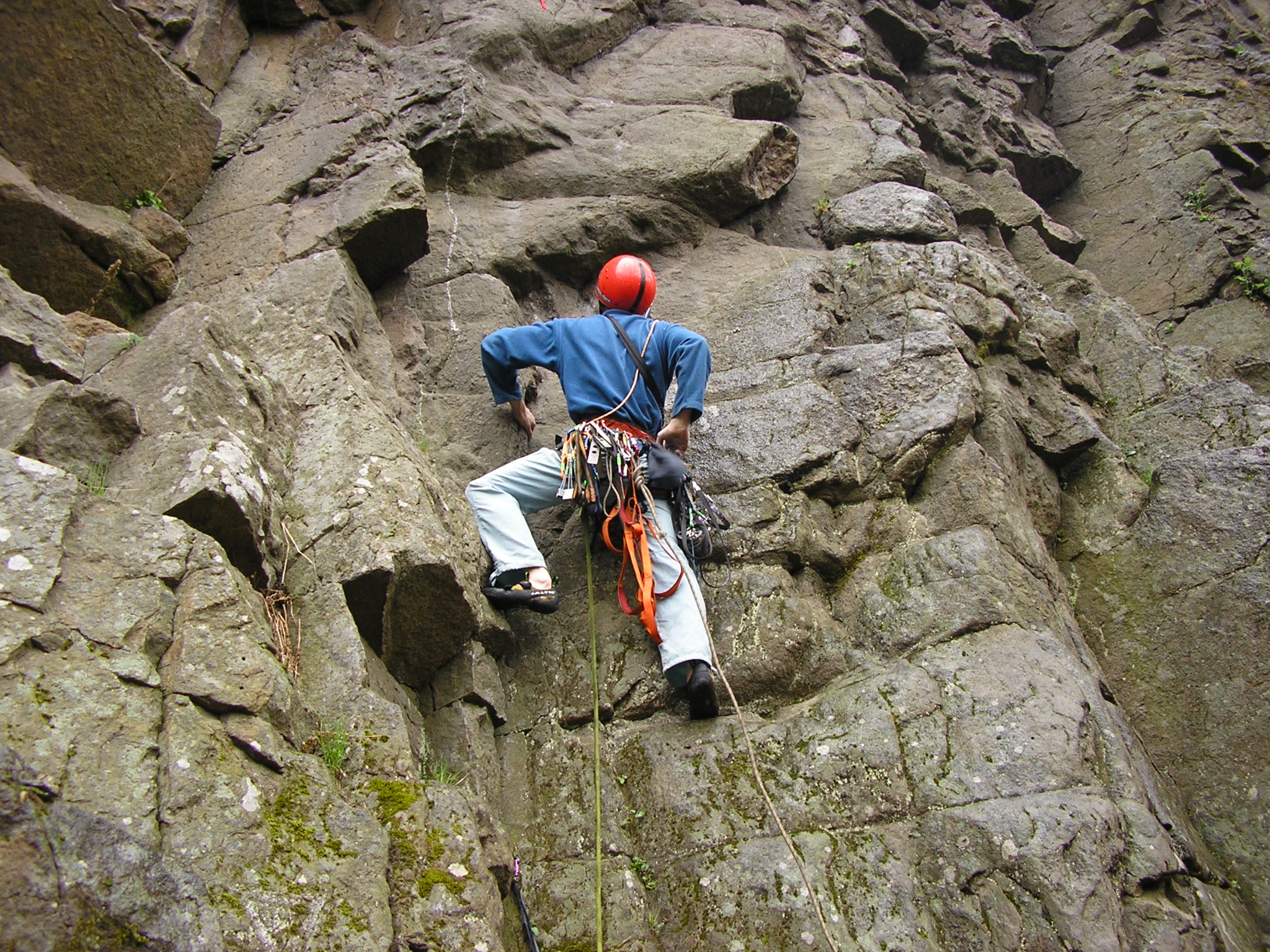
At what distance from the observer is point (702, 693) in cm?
367

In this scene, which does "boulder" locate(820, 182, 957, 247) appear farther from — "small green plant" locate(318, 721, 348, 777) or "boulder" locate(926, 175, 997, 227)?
"small green plant" locate(318, 721, 348, 777)

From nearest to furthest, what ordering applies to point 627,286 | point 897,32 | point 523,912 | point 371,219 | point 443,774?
point 523,912 < point 443,774 < point 627,286 < point 371,219 < point 897,32

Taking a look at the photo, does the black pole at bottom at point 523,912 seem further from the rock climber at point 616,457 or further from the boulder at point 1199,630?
the boulder at point 1199,630

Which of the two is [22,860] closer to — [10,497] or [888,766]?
[10,497]

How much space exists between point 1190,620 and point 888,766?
221 centimetres

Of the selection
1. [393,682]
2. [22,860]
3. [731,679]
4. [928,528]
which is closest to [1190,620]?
[928,528]

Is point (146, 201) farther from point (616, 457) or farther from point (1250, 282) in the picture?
→ point (1250, 282)

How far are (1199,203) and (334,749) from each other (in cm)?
956

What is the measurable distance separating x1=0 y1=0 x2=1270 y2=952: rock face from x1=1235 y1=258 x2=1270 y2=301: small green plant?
0.08ft

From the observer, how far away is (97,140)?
16.5 feet

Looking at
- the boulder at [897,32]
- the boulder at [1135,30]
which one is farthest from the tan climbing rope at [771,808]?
the boulder at [1135,30]

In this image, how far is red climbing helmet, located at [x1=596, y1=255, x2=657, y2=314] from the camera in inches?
188

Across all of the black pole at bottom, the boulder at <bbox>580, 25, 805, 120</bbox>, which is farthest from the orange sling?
the boulder at <bbox>580, 25, 805, 120</bbox>

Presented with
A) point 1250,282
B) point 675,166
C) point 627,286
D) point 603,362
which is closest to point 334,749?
point 603,362
